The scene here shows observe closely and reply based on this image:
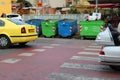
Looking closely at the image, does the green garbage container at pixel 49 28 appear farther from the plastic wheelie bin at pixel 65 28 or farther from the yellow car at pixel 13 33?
the yellow car at pixel 13 33

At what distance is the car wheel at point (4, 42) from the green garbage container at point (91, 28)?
23.3 feet

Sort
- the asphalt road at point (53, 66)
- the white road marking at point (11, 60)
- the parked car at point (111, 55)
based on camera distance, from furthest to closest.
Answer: the white road marking at point (11, 60) < the parked car at point (111, 55) < the asphalt road at point (53, 66)

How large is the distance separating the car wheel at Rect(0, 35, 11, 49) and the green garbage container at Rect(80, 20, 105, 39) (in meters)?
7.11

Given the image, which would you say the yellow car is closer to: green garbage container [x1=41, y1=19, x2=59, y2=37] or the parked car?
the parked car

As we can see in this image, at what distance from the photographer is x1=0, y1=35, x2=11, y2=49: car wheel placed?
16.3 meters

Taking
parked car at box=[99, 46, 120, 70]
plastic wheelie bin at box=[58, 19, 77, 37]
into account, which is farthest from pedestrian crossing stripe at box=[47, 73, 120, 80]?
plastic wheelie bin at box=[58, 19, 77, 37]

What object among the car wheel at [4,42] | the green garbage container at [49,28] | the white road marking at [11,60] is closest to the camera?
the white road marking at [11,60]

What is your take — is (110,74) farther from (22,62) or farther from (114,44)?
(22,62)

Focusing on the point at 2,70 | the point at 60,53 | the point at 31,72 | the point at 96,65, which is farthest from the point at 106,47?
the point at 60,53

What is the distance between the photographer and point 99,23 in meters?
22.0

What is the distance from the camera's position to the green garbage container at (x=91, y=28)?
21.9m

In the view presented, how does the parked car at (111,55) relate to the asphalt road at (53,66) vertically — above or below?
above

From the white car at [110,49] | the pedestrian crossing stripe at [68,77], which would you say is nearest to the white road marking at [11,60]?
the pedestrian crossing stripe at [68,77]

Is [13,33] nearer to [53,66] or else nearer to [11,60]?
[11,60]
